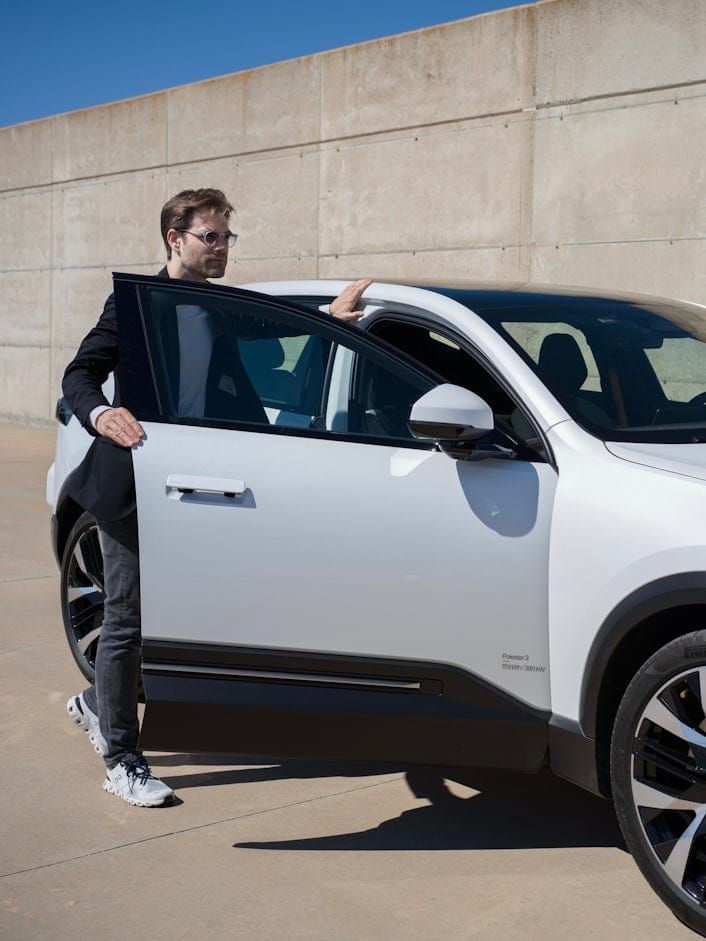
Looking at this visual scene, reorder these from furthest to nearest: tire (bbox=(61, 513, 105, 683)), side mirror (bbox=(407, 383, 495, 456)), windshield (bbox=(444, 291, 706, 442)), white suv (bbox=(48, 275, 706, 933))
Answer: tire (bbox=(61, 513, 105, 683)) < windshield (bbox=(444, 291, 706, 442)) < side mirror (bbox=(407, 383, 495, 456)) < white suv (bbox=(48, 275, 706, 933))

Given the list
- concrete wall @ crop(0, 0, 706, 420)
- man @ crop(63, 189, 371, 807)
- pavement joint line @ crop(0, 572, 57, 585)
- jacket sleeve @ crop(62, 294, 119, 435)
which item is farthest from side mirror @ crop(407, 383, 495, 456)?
concrete wall @ crop(0, 0, 706, 420)

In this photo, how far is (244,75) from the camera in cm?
1400

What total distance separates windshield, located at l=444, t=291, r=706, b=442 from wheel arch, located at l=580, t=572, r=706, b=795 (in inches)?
21.2

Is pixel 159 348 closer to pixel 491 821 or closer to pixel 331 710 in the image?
pixel 331 710

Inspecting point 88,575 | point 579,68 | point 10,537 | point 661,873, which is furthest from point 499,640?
point 579,68

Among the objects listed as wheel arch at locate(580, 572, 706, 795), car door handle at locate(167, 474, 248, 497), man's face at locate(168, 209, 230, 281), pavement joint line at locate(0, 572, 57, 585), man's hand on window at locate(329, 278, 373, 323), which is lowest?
pavement joint line at locate(0, 572, 57, 585)

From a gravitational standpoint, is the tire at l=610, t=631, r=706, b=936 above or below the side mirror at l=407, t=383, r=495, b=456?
below

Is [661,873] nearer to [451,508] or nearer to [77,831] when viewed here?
[451,508]

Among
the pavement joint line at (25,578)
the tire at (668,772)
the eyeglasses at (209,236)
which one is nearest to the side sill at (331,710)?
the tire at (668,772)

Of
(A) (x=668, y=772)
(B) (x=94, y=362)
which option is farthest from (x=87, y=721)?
(A) (x=668, y=772)

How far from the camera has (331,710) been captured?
11.8ft

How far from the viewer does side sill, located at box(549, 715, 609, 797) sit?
3436 millimetres

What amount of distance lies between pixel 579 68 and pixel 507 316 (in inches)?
278

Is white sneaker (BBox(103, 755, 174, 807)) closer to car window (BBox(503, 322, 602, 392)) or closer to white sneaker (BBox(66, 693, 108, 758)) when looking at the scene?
white sneaker (BBox(66, 693, 108, 758))
